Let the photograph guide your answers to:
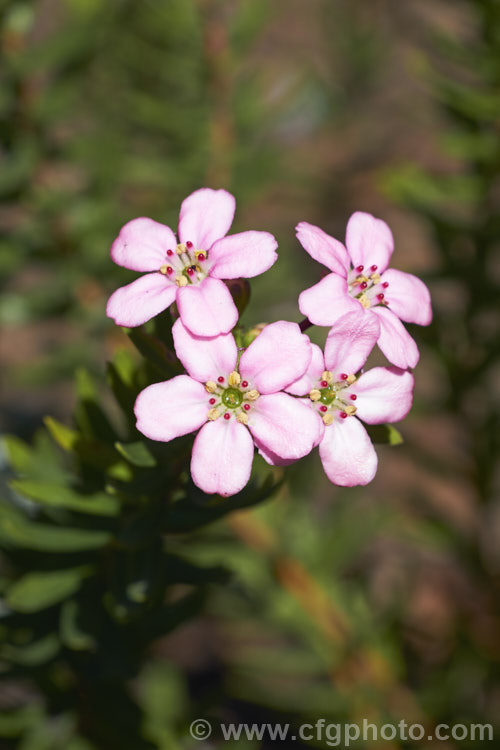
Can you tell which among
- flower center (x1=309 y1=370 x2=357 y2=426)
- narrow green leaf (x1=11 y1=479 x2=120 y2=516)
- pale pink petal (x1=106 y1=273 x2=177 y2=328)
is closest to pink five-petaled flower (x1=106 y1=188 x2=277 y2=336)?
pale pink petal (x1=106 y1=273 x2=177 y2=328)

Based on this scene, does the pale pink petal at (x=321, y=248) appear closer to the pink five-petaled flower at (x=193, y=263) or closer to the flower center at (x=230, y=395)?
the pink five-petaled flower at (x=193, y=263)

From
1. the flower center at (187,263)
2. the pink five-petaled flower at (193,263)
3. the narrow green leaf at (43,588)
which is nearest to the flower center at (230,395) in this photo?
the pink five-petaled flower at (193,263)

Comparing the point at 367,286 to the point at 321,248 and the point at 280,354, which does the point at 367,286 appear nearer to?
the point at 321,248

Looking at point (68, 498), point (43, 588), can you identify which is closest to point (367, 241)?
point (68, 498)

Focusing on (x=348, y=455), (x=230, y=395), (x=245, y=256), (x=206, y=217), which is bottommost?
(x=348, y=455)

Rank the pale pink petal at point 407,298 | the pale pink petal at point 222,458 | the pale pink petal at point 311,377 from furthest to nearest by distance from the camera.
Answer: the pale pink petal at point 407,298 → the pale pink petal at point 311,377 → the pale pink petal at point 222,458

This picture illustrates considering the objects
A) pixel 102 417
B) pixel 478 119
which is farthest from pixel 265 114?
pixel 102 417

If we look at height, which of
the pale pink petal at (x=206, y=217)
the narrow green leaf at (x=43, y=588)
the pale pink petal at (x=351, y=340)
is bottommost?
the narrow green leaf at (x=43, y=588)
